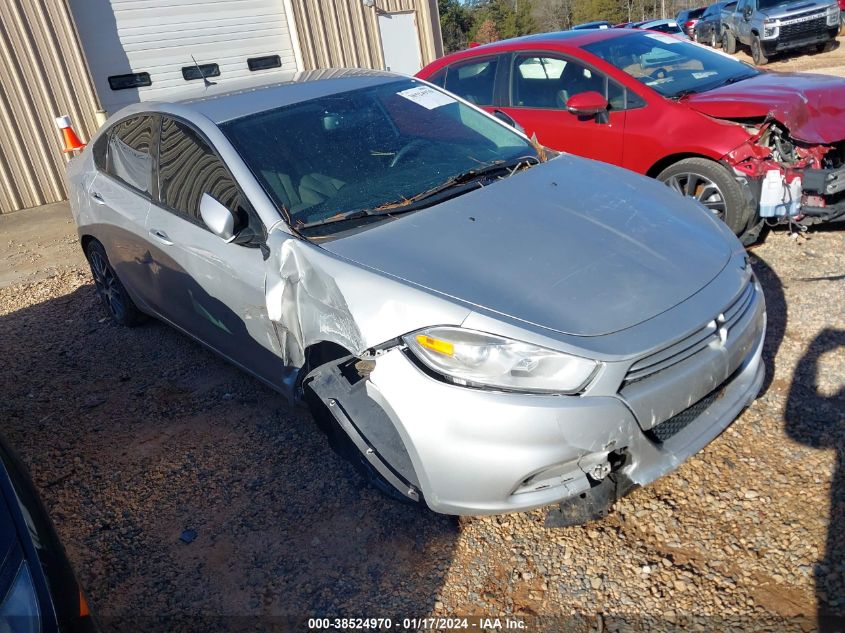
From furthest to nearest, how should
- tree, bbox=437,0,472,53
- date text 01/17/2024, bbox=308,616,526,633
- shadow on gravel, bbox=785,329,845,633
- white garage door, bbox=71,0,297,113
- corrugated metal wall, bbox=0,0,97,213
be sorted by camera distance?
1. tree, bbox=437,0,472,53
2. white garage door, bbox=71,0,297,113
3. corrugated metal wall, bbox=0,0,97,213
4. date text 01/17/2024, bbox=308,616,526,633
5. shadow on gravel, bbox=785,329,845,633

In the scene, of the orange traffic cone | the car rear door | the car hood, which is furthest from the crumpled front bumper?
the orange traffic cone

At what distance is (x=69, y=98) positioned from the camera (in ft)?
32.3

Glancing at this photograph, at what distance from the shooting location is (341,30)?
12.5 meters

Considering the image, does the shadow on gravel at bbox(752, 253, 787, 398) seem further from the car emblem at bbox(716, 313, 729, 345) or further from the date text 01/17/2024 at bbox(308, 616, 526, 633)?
the date text 01/17/2024 at bbox(308, 616, 526, 633)

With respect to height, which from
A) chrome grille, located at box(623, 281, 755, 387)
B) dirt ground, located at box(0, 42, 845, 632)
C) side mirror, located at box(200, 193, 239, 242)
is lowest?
dirt ground, located at box(0, 42, 845, 632)

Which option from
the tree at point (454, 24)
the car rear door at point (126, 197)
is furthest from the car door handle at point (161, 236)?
the tree at point (454, 24)

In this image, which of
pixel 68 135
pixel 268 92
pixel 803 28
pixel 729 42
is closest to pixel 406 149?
pixel 268 92

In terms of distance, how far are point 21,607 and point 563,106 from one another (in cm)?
500

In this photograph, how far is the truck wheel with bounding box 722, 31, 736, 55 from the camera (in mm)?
17609

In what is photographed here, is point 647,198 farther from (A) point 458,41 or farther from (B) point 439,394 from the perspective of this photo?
(A) point 458,41

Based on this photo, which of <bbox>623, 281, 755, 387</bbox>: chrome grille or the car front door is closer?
<bbox>623, 281, 755, 387</bbox>: chrome grille

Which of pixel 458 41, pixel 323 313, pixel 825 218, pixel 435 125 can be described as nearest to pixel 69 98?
pixel 435 125

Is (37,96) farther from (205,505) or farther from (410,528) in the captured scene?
(410,528)

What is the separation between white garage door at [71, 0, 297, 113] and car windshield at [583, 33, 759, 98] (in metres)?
6.96
